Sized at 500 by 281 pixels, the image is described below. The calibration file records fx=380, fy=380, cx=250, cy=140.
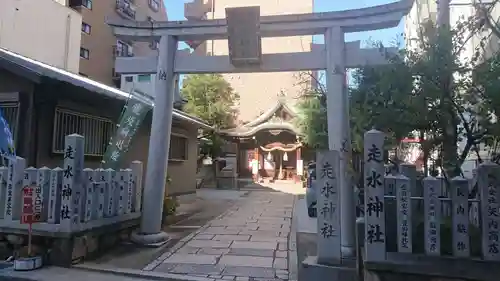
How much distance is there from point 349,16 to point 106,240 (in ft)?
21.3

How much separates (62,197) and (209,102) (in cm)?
2210

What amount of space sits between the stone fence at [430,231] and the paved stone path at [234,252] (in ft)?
6.09

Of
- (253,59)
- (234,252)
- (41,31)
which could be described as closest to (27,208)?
(234,252)

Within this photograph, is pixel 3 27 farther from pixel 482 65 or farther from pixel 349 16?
pixel 482 65

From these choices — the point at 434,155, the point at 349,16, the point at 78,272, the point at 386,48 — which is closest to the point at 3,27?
the point at 78,272

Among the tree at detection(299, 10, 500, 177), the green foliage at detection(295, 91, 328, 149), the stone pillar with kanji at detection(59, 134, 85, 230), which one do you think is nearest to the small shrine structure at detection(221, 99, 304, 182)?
the green foliage at detection(295, 91, 328, 149)

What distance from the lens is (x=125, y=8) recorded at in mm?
31047

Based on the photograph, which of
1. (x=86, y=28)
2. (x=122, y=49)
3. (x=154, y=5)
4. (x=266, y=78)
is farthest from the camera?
(x=266, y=78)

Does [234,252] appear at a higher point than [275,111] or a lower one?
lower

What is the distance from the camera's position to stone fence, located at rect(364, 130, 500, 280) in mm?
4602

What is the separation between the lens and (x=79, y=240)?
6.73 meters

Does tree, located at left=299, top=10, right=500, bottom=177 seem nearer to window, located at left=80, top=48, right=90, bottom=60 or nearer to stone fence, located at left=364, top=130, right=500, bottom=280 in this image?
stone fence, located at left=364, top=130, right=500, bottom=280

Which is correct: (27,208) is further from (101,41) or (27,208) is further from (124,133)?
(101,41)

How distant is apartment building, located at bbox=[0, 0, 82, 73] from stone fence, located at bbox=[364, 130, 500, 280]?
15410 mm
